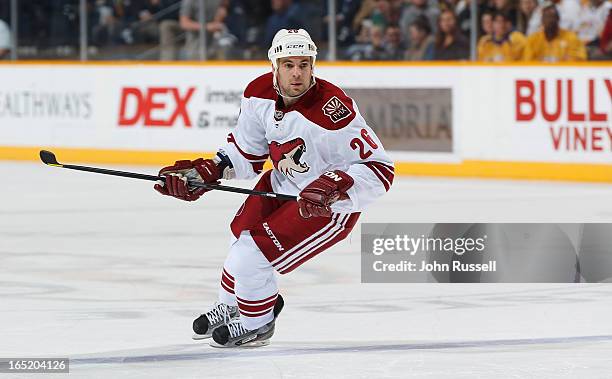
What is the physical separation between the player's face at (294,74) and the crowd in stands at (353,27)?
6062mm

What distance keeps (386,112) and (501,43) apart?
43.2 inches

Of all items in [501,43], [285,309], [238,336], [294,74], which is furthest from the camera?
[501,43]

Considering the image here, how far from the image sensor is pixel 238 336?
4770 mm

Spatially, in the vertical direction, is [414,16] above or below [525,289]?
above

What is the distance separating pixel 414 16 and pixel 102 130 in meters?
3.20

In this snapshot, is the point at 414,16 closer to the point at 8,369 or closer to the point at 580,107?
the point at 580,107

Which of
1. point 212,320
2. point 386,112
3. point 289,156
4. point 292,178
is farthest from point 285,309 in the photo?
point 386,112

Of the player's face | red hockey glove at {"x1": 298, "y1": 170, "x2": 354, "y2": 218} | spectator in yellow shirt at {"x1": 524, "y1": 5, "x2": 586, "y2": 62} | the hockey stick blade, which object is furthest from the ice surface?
spectator in yellow shirt at {"x1": 524, "y1": 5, "x2": 586, "y2": 62}

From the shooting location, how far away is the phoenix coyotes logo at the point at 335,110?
15.1 ft

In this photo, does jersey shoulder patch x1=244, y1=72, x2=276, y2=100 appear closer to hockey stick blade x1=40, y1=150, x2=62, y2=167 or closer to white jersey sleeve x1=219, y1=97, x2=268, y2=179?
white jersey sleeve x1=219, y1=97, x2=268, y2=179

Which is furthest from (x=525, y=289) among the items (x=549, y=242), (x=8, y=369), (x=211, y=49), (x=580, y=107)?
(x=211, y=49)

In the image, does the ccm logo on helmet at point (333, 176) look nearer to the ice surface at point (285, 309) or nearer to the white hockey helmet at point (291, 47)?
the white hockey helmet at point (291, 47)

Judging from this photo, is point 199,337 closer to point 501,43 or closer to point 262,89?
point 262,89

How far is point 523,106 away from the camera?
1084 cm
